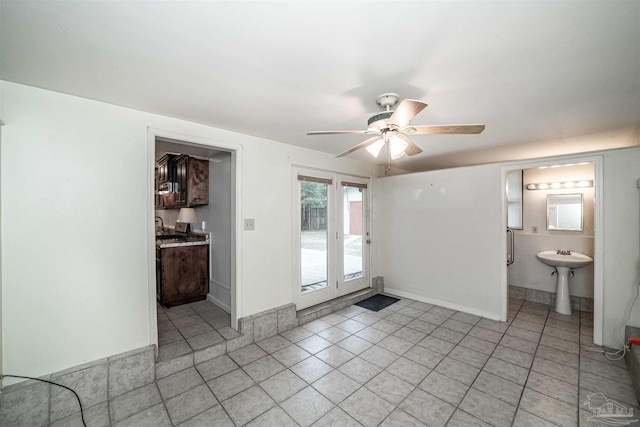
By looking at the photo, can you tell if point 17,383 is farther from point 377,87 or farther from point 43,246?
point 377,87

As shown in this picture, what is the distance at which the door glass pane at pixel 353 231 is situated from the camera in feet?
13.7

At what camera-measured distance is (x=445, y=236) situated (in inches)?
152

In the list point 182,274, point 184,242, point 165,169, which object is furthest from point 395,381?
point 165,169

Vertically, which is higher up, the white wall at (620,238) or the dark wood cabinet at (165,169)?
the dark wood cabinet at (165,169)

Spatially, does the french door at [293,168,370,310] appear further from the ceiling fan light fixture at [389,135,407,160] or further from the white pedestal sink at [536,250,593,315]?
the white pedestal sink at [536,250,593,315]

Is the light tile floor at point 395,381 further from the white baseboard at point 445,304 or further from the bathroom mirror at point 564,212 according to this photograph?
the bathroom mirror at point 564,212

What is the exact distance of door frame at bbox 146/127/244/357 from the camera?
7.27 feet

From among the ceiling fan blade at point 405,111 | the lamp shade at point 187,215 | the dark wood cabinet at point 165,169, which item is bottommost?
the lamp shade at point 187,215

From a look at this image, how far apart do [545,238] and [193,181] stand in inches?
220

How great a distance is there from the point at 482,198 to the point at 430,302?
1.80m

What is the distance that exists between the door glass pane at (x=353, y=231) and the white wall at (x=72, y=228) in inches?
102

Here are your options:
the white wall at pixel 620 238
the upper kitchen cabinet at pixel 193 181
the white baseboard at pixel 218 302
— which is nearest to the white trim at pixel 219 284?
the white baseboard at pixel 218 302

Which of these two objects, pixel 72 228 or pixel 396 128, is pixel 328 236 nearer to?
pixel 396 128

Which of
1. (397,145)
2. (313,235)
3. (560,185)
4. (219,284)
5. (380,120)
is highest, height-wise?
(380,120)
